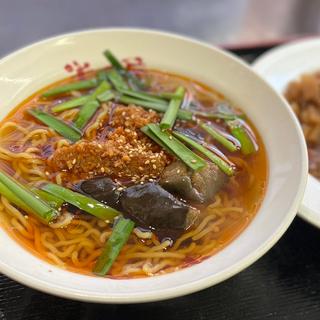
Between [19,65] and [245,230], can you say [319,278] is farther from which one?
[19,65]

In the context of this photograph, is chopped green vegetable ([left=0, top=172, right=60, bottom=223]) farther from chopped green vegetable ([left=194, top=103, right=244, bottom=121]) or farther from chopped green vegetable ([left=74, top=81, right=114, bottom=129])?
chopped green vegetable ([left=194, top=103, right=244, bottom=121])

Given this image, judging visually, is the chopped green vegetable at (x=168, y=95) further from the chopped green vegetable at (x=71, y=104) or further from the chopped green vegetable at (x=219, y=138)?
the chopped green vegetable at (x=71, y=104)

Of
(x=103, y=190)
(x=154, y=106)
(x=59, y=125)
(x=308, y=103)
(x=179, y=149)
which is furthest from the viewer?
(x=308, y=103)

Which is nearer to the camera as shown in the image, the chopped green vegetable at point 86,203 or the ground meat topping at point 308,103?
the chopped green vegetable at point 86,203

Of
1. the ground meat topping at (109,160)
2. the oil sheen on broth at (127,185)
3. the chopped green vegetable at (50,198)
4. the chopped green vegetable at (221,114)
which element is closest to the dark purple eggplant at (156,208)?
the oil sheen on broth at (127,185)

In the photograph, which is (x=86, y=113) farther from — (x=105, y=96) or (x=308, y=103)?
(x=308, y=103)

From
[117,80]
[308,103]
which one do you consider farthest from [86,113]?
Result: [308,103]

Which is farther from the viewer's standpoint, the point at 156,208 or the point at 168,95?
the point at 168,95
